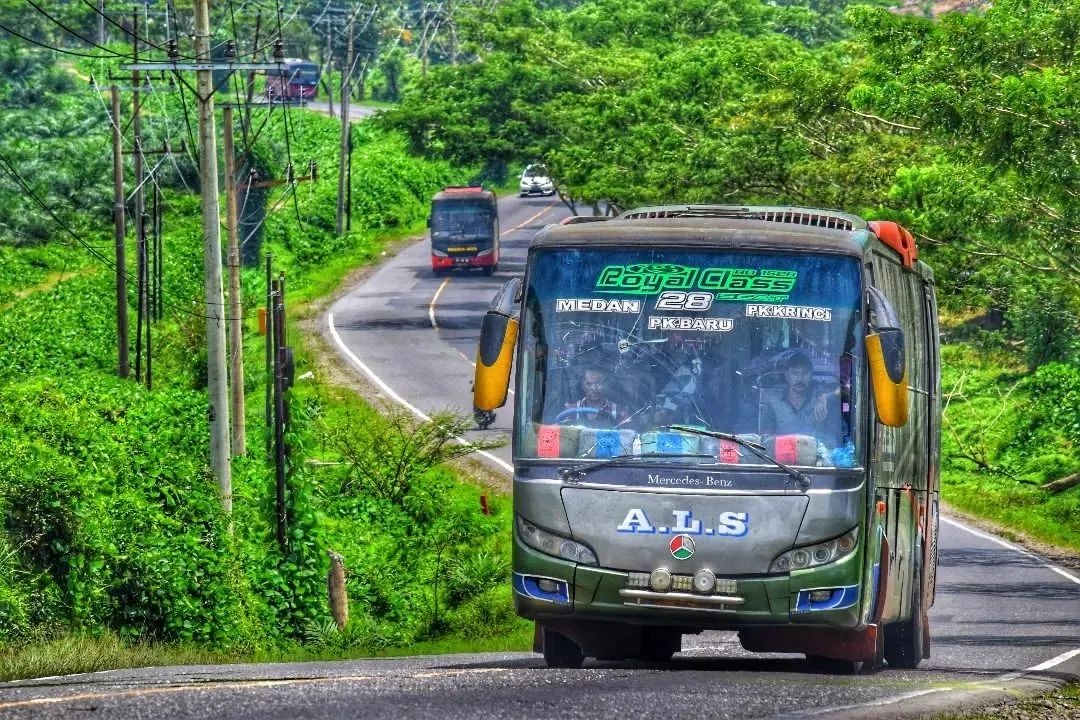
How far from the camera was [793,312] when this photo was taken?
11828 mm

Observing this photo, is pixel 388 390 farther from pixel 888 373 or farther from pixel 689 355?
pixel 888 373

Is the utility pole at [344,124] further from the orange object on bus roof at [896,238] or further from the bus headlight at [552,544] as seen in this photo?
the bus headlight at [552,544]

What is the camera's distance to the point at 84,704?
32.3 feet

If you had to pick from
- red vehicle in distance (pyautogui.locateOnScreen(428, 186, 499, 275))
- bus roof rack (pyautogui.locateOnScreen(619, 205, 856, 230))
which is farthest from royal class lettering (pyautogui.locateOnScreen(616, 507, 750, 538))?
red vehicle in distance (pyautogui.locateOnScreen(428, 186, 499, 275))

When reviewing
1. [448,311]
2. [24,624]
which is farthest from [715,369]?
[448,311]

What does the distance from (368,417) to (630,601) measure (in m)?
28.2

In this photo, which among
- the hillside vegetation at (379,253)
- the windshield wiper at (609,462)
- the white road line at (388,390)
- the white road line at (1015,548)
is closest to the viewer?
the windshield wiper at (609,462)

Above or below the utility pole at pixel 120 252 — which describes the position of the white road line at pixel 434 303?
below

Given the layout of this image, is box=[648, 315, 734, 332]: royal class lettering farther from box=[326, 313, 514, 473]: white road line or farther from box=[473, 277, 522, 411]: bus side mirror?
box=[326, 313, 514, 473]: white road line

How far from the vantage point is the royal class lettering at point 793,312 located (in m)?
11.8

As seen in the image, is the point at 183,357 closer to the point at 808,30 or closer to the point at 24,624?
the point at 24,624

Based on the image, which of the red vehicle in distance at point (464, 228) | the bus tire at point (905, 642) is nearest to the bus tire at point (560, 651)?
the bus tire at point (905, 642)

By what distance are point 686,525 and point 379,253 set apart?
195ft

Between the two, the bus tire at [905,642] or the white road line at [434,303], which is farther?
the white road line at [434,303]
